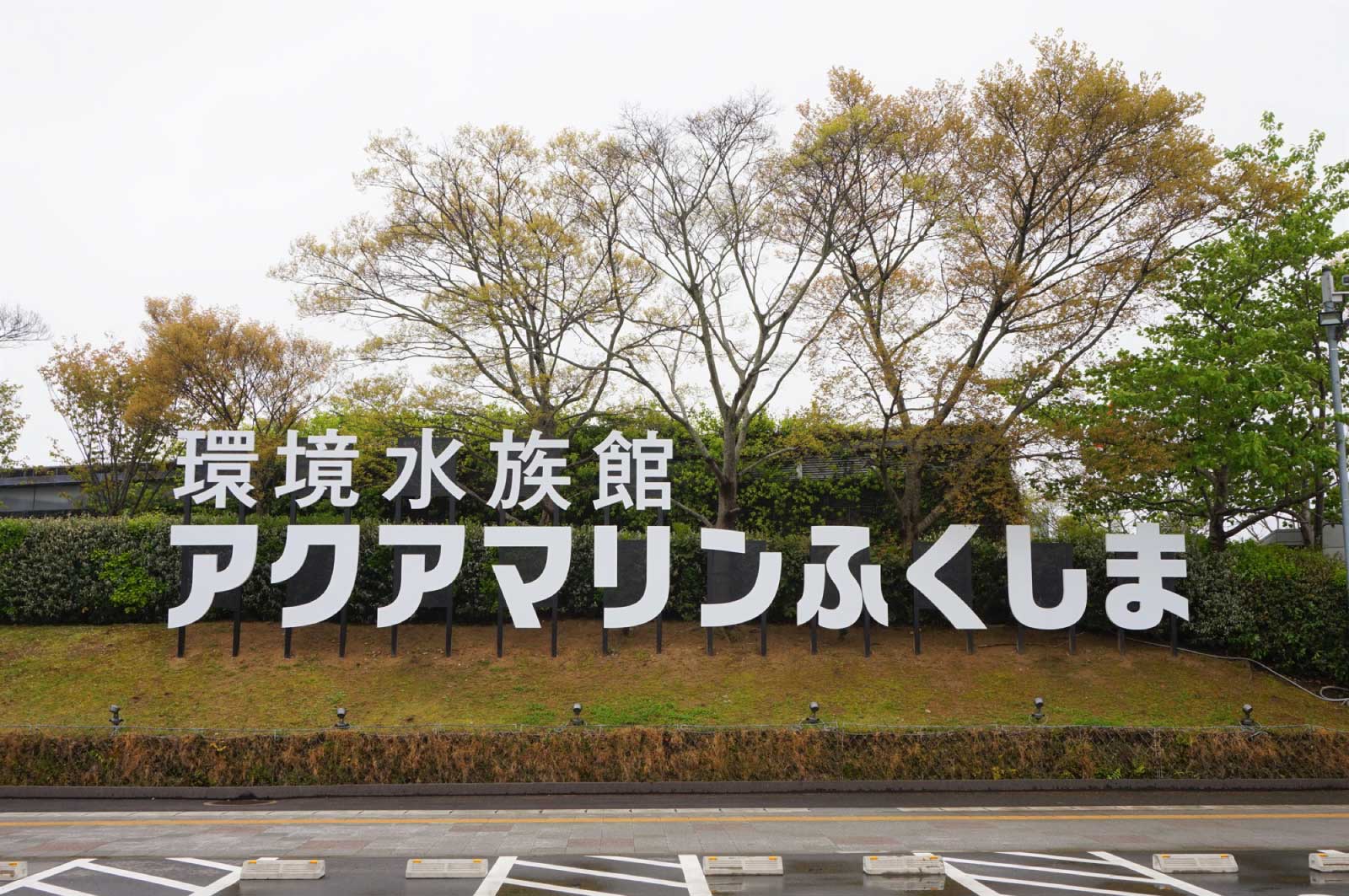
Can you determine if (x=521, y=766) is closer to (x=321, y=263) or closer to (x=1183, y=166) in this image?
(x=321, y=263)

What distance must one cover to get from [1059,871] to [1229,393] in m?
13.7

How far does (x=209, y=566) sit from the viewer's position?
19016mm

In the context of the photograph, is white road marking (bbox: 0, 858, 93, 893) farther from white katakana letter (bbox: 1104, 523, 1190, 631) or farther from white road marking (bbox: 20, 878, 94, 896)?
white katakana letter (bbox: 1104, 523, 1190, 631)

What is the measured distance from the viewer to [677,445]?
26688 mm

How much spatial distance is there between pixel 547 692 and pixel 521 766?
3.12 m

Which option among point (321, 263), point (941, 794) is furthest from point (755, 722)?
point (321, 263)

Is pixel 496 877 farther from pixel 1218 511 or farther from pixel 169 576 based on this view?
pixel 1218 511

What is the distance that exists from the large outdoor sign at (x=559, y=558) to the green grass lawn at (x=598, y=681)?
96 centimetres

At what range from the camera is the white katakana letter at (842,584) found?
768 inches

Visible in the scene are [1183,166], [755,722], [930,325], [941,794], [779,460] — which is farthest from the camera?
[779,460]

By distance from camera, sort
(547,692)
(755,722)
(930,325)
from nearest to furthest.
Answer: (755,722) < (547,692) < (930,325)

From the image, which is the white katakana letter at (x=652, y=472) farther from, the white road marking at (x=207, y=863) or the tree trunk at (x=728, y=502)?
the white road marking at (x=207, y=863)

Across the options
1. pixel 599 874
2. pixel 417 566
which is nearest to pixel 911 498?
pixel 417 566

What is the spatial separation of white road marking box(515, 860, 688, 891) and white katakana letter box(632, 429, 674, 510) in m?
9.17
